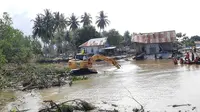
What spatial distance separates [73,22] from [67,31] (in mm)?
2724

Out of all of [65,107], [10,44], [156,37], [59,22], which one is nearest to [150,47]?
[156,37]

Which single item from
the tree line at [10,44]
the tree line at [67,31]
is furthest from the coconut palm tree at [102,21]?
the tree line at [10,44]

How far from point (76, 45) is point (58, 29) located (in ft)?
18.7

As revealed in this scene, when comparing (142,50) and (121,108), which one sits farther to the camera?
(142,50)

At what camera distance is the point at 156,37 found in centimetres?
5934

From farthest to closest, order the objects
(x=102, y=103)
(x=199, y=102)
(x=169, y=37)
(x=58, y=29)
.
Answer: (x=58, y=29)
(x=169, y=37)
(x=102, y=103)
(x=199, y=102)

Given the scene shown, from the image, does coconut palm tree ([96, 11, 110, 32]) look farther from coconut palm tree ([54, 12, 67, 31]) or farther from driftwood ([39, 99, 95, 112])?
driftwood ([39, 99, 95, 112])

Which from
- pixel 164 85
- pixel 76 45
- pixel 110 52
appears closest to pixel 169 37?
pixel 110 52

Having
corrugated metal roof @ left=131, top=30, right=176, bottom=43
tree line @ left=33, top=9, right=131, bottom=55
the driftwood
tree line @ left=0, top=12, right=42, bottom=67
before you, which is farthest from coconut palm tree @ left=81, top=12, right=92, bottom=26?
the driftwood

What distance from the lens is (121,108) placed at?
1461 cm

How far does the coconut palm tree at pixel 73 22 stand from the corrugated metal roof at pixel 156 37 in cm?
2325

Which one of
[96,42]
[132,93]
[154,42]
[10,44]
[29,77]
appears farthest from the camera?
[96,42]

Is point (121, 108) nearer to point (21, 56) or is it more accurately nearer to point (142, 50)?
point (21, 56)

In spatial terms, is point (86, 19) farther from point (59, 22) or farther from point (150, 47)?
point (150, 47)
